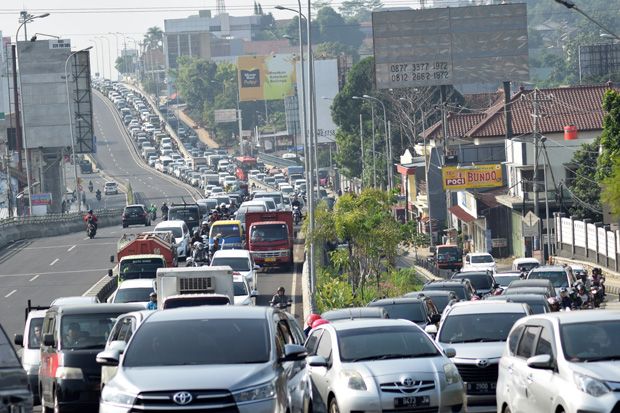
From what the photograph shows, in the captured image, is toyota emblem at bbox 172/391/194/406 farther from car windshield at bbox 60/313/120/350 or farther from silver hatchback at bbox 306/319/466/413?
car windshield at bbox 60/313/120/350

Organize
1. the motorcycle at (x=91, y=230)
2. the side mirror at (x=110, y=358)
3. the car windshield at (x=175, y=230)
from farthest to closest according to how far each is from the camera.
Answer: the motorcycle at (x=91, y=230) < the car windshield at (x=175, y=230) < the side mirror at (x=110, y=358)

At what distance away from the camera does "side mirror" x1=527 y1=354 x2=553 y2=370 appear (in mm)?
15039

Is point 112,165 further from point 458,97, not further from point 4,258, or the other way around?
point 4,258

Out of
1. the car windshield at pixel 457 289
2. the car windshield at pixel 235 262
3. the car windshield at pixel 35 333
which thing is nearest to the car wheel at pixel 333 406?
the car windshield at pixel 35 333

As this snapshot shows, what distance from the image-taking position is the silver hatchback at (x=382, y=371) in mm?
16438

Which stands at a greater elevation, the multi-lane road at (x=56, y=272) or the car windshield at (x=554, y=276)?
the car windshield at (x=554, y=276)

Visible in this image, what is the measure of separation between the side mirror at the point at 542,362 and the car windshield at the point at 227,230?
4534 centimetres

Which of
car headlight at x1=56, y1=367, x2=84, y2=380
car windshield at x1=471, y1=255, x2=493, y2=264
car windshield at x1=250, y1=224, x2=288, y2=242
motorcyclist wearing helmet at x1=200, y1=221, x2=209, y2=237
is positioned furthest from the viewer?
motorcyclist wearing helmet at x1=200, y1=221, x2=209, y2=237

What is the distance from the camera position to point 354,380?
16.8 metres

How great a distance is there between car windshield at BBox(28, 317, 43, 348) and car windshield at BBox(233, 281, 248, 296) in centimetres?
1290

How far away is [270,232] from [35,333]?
30773 mm

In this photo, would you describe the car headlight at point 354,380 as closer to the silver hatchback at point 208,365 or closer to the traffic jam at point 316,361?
the traffic jam at point 316,361

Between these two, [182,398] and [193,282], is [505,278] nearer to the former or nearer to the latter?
[193,282]

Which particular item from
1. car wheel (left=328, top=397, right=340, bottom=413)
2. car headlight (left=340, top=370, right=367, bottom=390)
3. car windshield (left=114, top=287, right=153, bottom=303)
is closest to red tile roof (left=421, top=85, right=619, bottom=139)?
car windshield (left=114, top=287, right=153, bottom=303)
